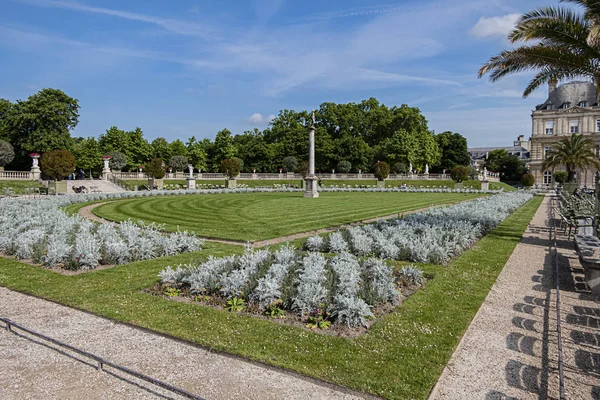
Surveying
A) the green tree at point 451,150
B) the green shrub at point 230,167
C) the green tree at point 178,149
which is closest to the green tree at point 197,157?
the green tree at point 178,149

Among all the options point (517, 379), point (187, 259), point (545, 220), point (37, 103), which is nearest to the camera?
point (517, 379)

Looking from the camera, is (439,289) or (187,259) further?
(187,259)

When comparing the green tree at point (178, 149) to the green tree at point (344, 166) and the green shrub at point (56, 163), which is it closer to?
the green tree at point (344, 166)

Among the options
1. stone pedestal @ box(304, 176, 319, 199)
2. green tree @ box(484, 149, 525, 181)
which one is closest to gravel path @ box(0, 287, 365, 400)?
stone pedestal @ box(304, 176, 319, 199)

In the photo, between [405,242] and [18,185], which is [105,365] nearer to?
[405,242]

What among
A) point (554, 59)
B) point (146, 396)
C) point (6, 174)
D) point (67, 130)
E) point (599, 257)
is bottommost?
point (146, 396)

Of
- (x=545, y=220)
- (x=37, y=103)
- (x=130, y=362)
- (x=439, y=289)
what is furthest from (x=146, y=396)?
(x=37, y=103)

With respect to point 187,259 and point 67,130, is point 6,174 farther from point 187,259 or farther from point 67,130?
point 187,259

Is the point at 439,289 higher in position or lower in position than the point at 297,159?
lower

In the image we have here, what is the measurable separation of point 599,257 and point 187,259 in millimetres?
8872

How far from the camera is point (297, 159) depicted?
2825 inches

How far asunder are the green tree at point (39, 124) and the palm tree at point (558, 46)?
56594 mm

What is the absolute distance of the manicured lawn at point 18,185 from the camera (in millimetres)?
36950

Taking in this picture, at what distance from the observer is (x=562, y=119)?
72.5 metres
